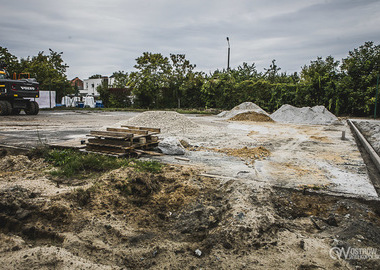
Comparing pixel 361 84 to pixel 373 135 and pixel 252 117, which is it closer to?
pixel 252 117

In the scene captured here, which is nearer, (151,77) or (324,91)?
(324,91)

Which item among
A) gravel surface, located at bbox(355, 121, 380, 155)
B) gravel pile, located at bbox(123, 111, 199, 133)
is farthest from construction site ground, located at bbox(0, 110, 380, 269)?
gravel pile, located at bbox(123, 111, 199, 133)

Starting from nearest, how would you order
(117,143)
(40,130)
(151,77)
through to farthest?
(117,143), (40,130), (151,77)

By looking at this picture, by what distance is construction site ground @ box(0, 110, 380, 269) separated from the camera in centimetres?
236

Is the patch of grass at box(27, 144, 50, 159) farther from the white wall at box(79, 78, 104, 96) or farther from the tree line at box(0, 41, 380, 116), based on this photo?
the white wall at box(79, 78, 104, 96)

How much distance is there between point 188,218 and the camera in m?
3.18

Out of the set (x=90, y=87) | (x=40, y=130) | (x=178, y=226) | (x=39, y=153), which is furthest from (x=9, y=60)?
(x=90, y=87)

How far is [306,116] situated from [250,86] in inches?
323

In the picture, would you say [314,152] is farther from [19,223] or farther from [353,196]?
[19,223]

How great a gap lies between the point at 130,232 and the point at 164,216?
52cm

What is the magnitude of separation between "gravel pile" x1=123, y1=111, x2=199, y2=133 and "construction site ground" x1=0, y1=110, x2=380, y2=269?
5.98 m

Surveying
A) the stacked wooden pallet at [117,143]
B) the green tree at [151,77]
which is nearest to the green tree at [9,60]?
the green tree at [151,77]

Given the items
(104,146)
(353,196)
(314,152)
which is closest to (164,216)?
(353,196)

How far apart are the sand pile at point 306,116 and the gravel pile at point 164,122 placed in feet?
28.4
